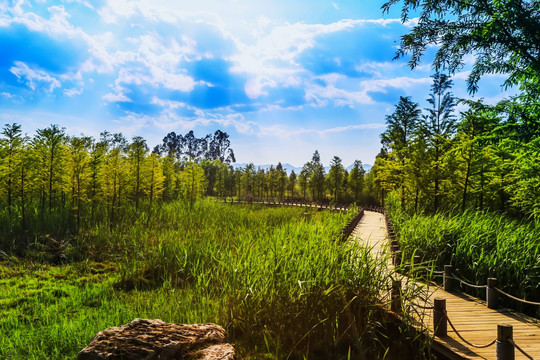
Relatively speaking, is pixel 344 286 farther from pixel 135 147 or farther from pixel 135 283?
pixel 135 147

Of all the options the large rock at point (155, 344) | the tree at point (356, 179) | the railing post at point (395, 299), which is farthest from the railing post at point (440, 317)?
the tree at point (356, 179)

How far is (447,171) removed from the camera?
20188mm

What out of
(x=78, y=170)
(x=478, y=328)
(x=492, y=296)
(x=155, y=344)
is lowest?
(x=478, y=328)

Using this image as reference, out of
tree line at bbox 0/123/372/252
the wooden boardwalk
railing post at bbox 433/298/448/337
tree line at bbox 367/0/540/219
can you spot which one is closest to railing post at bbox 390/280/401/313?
the wooden boardwalk

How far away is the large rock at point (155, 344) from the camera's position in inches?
150

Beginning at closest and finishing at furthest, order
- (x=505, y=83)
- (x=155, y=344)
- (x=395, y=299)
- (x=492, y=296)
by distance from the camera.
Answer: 1. (x=155, y=344)
2. (x=395, y=299)
3. (x=492, y=296)
4. (x=505, y=83)

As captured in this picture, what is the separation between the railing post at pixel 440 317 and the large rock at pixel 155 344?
363 cm

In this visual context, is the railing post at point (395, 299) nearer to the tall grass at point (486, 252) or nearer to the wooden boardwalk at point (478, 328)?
the wooden boardwalk at point (478, 328)

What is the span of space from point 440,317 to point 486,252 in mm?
4608

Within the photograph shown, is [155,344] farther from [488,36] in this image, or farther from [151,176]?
[151,176]

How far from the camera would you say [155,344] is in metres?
3.98

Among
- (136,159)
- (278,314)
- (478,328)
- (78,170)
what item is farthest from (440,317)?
(136,159)

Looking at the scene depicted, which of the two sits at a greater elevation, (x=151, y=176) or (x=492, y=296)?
(x=151, y=176)

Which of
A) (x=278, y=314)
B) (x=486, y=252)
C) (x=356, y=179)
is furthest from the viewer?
(x=356, y=179)
